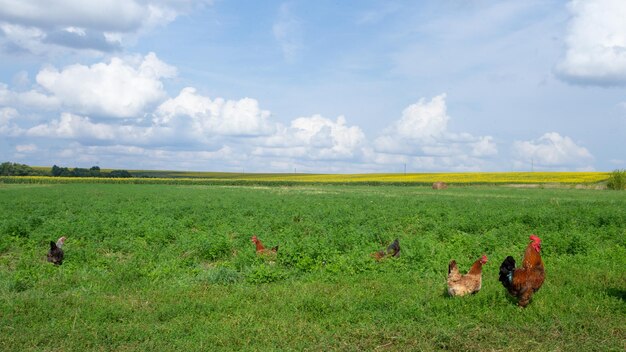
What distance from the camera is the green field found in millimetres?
6883

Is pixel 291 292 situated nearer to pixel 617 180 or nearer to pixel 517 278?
pixel 517 278

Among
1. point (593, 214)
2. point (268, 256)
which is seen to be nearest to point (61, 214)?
point (268, 256)

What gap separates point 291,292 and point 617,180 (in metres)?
58.6

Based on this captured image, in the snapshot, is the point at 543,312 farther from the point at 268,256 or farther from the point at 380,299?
the point at 268,256

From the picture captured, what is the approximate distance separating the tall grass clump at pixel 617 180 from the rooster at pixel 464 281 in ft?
184

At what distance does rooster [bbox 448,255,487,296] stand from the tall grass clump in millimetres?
56012

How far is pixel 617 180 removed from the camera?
2211 inches

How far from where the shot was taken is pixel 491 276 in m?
10.7

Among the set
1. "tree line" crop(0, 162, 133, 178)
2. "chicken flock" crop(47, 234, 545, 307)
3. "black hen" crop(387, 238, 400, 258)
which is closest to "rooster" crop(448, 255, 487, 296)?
"chicken flock" crop(47, 234, 545, 307)

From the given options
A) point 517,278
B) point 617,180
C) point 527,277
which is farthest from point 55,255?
point 617,180

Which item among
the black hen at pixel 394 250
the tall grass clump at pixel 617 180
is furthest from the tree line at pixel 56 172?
the black hen at pixel 394 250

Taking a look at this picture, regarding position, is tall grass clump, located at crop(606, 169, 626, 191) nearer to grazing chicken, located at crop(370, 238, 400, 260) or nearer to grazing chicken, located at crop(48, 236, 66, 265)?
grazing chicken, located at crop(370, 238, 400, 260)

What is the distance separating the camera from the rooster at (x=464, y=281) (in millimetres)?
8656

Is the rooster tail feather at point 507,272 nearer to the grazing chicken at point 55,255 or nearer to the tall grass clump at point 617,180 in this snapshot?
the grazing chicken at point 55,255
